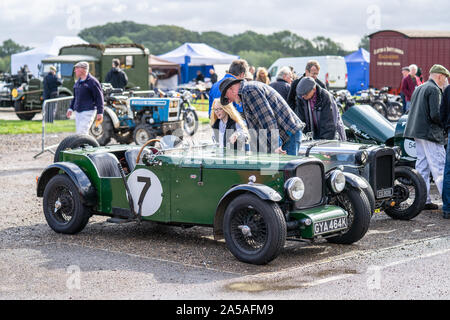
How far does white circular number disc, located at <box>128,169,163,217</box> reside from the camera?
265 inches

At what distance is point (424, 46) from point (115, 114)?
60.3ft

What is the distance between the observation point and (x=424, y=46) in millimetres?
29781

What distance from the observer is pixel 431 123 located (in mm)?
8555

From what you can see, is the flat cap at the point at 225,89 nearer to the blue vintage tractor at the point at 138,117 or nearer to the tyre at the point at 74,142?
the tyre at the point at 74,142

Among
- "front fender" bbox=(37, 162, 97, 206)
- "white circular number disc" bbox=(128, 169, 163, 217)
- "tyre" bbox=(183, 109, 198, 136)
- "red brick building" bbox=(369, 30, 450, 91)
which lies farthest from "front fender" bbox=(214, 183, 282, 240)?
"red brick building" bbox=(369, 30, 450, 91)

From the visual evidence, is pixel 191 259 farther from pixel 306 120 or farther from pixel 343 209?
pixel 306 120

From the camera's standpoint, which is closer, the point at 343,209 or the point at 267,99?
the point at 343,209

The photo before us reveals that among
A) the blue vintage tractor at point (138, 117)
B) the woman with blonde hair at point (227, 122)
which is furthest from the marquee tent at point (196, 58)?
the woman with blonde hair at point (227, 122)

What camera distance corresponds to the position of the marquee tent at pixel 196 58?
37781 mm

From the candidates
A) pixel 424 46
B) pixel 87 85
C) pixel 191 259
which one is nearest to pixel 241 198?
pixel 191 259

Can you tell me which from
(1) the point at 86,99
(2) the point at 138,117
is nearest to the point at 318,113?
(1) the point at 86,99

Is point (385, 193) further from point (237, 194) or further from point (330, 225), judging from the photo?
point (237, 194)

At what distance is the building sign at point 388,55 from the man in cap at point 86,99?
2135cm
